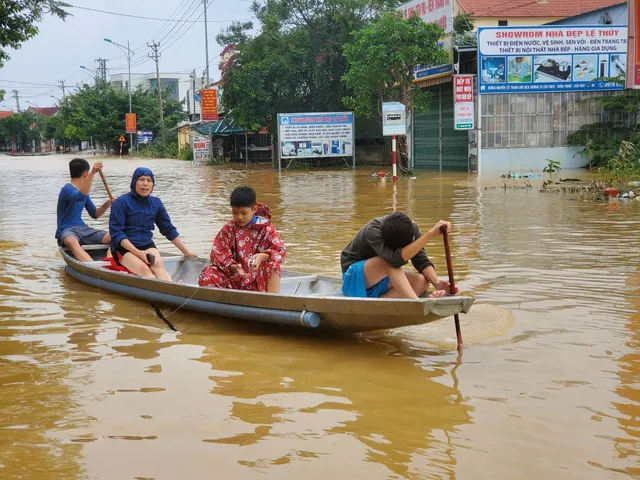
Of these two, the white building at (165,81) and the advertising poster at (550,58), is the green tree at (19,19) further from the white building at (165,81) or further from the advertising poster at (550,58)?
the white building at (165,81)

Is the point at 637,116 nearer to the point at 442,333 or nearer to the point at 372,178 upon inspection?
the point at 372,178

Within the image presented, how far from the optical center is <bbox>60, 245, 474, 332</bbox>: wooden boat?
15.9 feet

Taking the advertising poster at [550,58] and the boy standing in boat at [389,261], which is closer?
the boy standing in boat at [389,261]

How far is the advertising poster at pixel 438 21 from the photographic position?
78.4 feet

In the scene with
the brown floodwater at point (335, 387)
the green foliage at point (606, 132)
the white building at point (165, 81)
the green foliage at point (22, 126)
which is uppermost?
the white building at point (165, 81)

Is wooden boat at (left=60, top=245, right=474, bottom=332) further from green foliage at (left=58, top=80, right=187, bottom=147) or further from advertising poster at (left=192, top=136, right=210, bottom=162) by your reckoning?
green foliage at (left=58, top=80, right=187, bottom=147)

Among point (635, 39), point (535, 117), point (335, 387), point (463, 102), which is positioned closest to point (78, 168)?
point (335, 387)

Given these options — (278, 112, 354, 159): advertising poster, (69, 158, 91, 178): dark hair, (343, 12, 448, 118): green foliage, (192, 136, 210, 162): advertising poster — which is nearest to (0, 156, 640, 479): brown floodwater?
(69, 158, 91, 178): dark hair

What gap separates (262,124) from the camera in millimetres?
33969

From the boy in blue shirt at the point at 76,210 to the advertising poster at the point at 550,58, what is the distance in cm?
1578

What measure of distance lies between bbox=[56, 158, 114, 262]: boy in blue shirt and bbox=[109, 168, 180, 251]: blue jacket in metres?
1.09

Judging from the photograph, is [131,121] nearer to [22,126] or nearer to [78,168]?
[22,126]

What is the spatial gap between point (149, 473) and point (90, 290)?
14.7 ft

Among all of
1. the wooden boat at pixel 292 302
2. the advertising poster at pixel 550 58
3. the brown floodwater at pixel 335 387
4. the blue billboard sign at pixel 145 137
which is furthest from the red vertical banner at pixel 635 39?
the blue billboard sign at pixel 145 137
